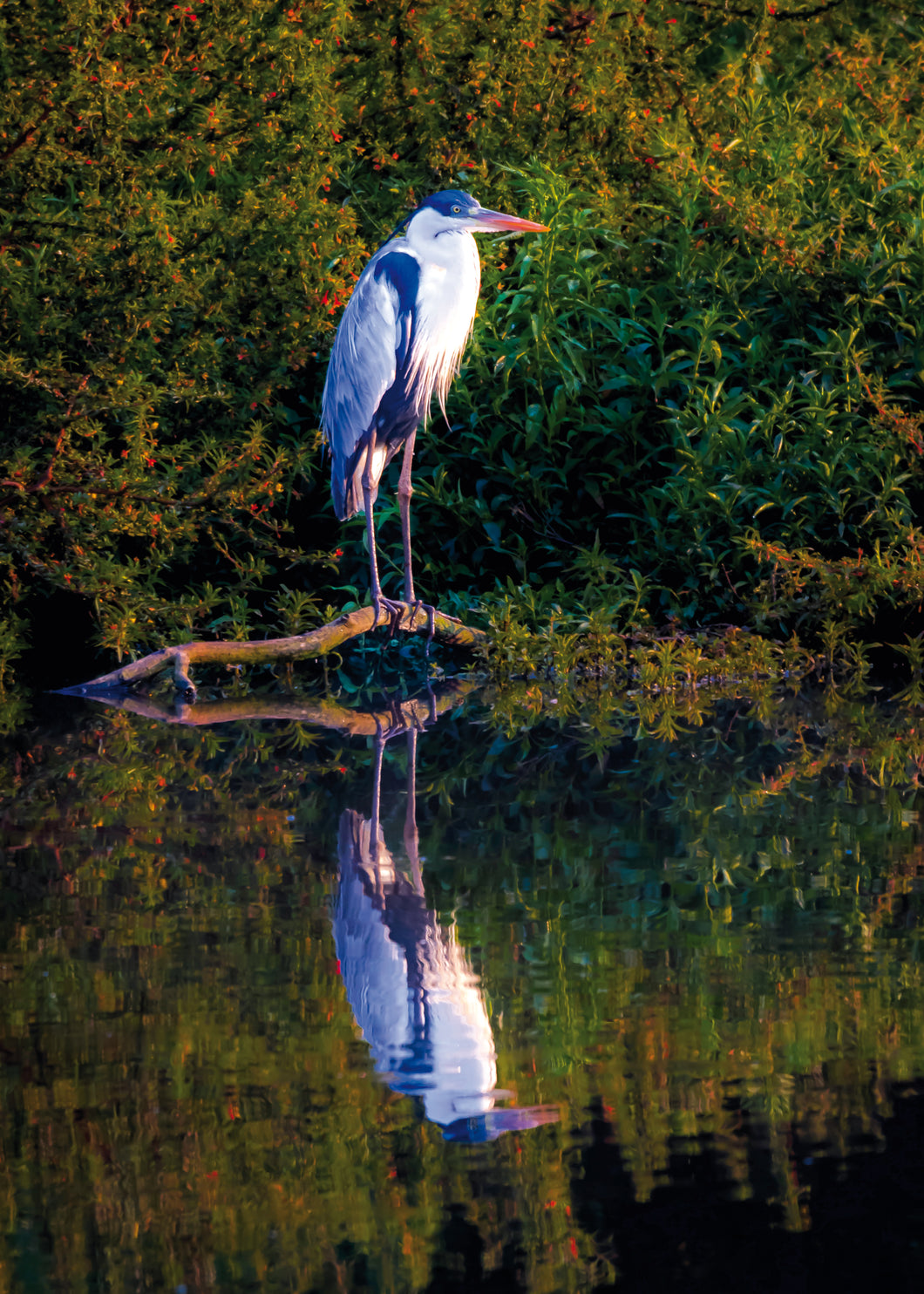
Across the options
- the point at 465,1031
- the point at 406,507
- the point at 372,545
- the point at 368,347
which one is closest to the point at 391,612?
the point at 372,545

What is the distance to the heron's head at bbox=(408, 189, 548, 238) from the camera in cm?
839

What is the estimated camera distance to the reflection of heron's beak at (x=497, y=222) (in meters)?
8.41

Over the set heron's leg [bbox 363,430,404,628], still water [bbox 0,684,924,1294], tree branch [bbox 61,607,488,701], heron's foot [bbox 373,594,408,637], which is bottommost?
still water [bbox 0,684,924,1294]

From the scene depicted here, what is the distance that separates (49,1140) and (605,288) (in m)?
8.26

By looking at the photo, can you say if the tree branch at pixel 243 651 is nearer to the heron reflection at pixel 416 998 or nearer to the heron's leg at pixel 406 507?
the heron's leg at pixel 406 507

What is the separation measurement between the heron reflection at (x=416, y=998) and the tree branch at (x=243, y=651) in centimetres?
352

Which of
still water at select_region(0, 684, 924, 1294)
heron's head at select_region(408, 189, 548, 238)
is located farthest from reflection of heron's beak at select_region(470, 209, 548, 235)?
still water at select_region(0, 684, 924, 1294)

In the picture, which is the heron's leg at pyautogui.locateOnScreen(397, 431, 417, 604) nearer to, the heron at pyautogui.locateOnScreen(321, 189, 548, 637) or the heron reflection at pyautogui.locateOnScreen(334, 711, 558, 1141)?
the heron at pyautogui.locateOnScreen(321, 189, 548, 637)

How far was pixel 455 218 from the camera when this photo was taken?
8.41m

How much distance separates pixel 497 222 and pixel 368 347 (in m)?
0.94

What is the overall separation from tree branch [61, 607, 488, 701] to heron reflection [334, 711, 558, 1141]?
3520 millimetres

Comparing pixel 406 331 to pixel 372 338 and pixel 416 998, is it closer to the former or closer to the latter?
pixel 372 338

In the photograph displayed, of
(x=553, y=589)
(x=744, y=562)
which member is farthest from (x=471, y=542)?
(x=744, y=562)

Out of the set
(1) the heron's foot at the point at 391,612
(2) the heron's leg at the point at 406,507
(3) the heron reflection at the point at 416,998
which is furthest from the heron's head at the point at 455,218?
(3) the heron reflection at the point at 416,998
